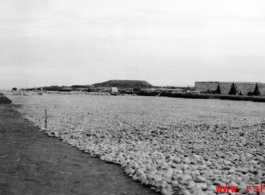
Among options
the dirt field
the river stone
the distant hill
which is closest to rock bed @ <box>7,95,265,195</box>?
the river stone

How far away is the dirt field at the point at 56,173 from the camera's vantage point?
6621mm

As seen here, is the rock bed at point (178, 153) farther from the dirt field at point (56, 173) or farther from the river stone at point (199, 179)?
the dirt field at point (56, 173)

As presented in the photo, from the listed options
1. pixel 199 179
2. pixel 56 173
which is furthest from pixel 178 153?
pixel 56 173

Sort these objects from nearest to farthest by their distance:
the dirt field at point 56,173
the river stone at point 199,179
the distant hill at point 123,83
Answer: the dirt field at point 56,173
the river stone at point 199,179
the distant hill at point 123,83

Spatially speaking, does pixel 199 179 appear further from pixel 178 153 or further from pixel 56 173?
pixel 56 173

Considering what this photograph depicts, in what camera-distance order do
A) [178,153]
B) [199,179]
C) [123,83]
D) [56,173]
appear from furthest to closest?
[123,83] → [178,153] → [56,173] → [199,179]

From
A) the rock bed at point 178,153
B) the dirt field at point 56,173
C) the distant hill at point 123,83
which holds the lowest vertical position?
the dirt field at point 56,173

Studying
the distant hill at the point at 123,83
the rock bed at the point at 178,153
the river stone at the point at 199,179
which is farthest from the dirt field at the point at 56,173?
the distant hill at the point at 123,83

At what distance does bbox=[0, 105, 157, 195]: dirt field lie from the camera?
6.62m

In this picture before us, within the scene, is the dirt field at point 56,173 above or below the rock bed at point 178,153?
below

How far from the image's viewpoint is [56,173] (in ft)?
25.5

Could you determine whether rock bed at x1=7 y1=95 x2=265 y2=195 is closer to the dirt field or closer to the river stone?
the river stone

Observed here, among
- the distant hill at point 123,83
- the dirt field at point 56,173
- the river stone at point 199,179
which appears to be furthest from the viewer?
the distant hill at point 123,83

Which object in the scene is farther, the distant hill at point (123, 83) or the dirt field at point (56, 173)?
the distant hill at point (123, 83)
